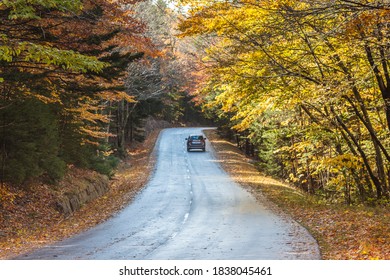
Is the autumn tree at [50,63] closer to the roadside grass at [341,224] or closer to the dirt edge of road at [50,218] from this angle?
the dirt edge of road at [50,218]

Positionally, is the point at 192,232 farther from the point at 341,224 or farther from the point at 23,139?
the point at 23,139

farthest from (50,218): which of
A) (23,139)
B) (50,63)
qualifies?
(50,63)

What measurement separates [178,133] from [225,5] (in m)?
53.3

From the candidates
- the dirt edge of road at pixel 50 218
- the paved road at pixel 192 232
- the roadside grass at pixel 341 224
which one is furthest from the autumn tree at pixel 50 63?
the roadside grass at pixel 341 224

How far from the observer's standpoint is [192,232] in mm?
14281

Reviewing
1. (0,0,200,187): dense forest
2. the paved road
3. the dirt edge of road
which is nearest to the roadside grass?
the paved road

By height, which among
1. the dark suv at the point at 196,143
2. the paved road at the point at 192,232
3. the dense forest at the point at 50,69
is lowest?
the paved road at the point at 192,232

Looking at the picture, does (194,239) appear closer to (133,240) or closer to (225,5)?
(133,240)

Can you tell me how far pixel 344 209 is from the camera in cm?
1662

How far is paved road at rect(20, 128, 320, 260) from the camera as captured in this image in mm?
10844

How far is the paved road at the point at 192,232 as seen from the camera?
427 inches

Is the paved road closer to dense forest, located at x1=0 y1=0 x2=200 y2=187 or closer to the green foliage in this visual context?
the green foliage
